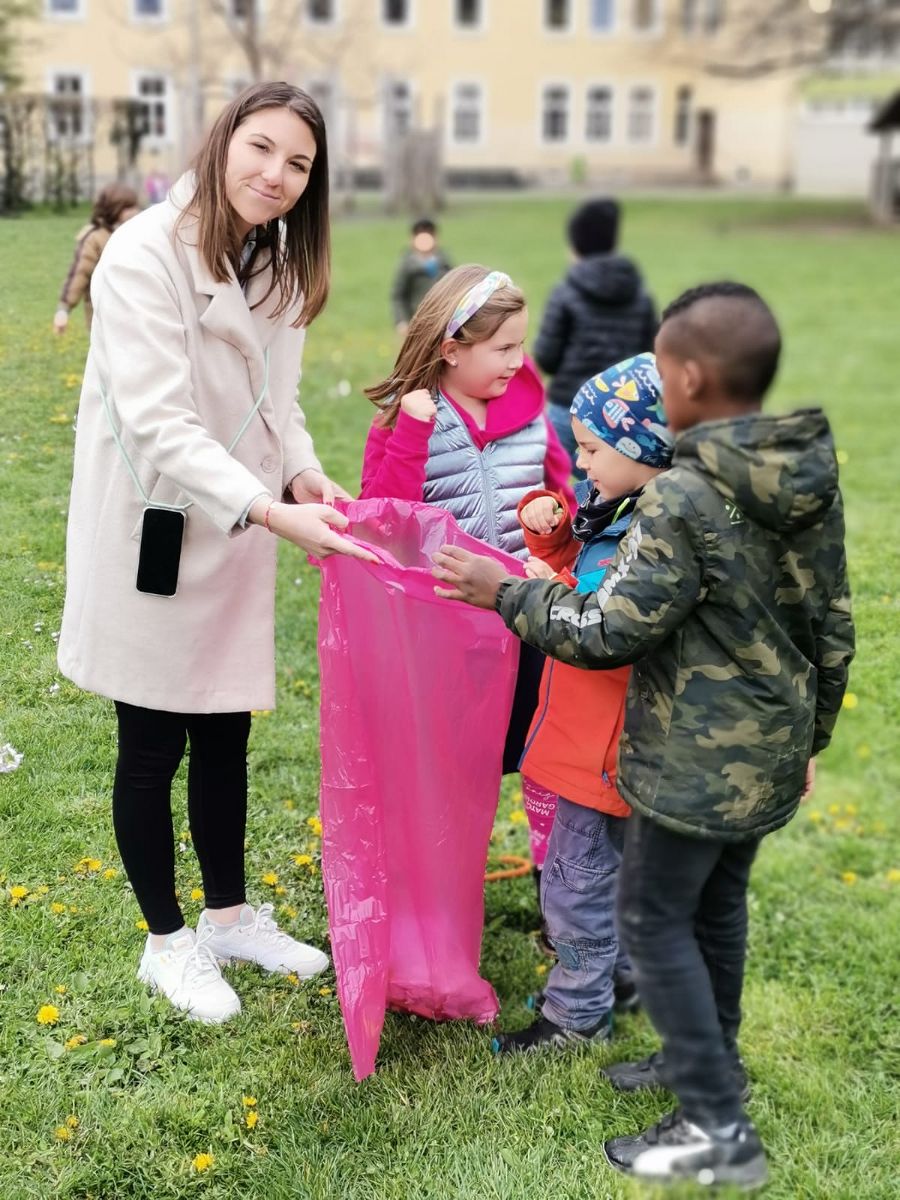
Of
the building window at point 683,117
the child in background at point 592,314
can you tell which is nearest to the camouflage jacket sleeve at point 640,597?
the child in background at point 592,314

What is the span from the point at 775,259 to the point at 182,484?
710 inches

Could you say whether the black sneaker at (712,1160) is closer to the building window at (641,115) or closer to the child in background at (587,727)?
the child in background at (587,727)

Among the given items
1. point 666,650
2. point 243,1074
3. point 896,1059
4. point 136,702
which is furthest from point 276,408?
point 896,1059

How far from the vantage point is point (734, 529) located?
1.99 meters

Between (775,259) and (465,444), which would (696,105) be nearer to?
(775,259)

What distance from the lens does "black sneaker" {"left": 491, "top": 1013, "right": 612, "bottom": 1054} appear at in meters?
3.00

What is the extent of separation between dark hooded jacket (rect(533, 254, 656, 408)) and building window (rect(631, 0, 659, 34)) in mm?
36129

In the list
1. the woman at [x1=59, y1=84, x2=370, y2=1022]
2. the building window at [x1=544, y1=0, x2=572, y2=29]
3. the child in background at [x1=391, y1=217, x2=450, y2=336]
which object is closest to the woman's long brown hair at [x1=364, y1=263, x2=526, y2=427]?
the woman at [x1=59, y1=84, x2=370, y2=1022]

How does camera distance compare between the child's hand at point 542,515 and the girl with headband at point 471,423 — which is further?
the girl with headband at point 471,423

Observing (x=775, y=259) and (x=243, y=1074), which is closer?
(x=243, y=1074)

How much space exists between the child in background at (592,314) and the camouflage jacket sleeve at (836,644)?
4.20 m

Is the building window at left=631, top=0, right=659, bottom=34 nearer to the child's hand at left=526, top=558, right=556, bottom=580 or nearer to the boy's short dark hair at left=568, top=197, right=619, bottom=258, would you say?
the boy's short dark hair at left=568, top=197, right=619, bottom=258

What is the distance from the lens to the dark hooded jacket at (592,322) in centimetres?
645

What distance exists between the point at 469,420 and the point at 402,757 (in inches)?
31.2
